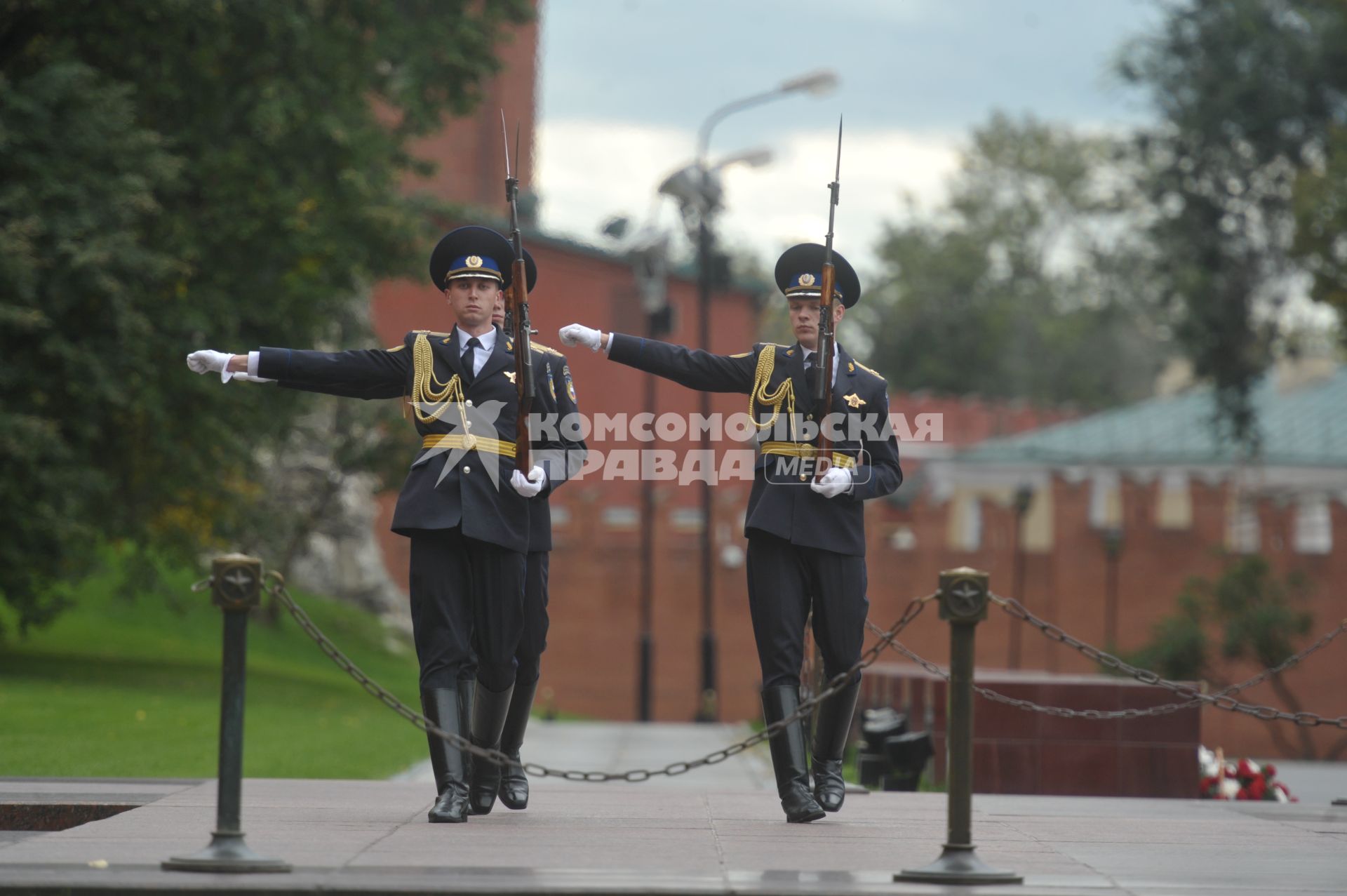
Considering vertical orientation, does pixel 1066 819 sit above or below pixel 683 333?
below

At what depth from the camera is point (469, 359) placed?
23.2 ft

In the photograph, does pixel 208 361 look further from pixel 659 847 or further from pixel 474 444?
Answer: pixel 659 847

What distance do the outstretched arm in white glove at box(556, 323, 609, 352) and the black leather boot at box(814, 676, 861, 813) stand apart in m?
1.68

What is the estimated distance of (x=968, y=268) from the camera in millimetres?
65312

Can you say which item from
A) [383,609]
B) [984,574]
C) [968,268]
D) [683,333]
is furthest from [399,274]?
[968,268]

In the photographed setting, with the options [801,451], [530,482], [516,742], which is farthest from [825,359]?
[516,742]

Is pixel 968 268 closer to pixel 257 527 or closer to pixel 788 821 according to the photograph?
pixel 257 527

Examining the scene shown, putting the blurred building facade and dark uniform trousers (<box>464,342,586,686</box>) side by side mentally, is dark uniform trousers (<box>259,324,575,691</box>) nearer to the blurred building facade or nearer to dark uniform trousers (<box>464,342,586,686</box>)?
Answer: dark uniform trousers (<box>464,342,586,686</box>)

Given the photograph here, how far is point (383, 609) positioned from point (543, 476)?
28.3 metres

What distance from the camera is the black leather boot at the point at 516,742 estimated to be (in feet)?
23.9

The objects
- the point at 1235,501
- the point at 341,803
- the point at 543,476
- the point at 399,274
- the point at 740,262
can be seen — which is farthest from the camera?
the point at 740,262

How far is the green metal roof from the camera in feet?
141

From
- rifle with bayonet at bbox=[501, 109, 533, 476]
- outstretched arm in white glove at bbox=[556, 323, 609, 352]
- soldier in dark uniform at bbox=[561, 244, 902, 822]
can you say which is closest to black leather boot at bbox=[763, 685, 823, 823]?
soldier in dark uniform at bbox=[561, 244, 902, 822]

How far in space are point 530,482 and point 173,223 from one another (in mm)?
13288
